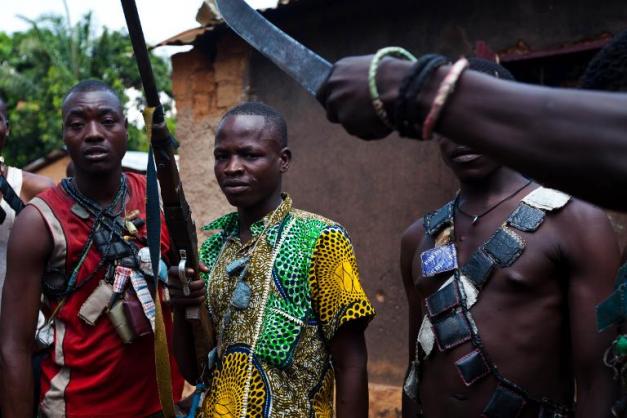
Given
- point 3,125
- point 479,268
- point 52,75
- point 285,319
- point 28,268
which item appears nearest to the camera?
point 479,268

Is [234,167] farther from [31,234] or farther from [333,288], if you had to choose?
[31,234]

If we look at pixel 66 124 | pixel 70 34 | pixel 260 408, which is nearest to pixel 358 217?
pixel 66 124

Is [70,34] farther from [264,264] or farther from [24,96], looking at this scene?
[264,264]

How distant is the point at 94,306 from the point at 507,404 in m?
1.64

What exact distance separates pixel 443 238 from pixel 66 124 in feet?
5.43

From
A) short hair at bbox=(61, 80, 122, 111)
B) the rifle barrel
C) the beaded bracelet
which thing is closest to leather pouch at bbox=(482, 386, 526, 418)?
the beaded bracelet

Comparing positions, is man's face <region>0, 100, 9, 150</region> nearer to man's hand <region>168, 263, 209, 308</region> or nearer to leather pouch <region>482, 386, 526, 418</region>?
man's hand <region>168, 263, 209, 308</region>

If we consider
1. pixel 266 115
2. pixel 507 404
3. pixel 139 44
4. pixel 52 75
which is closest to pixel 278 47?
pixel 139 44

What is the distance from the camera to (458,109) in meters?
1.22

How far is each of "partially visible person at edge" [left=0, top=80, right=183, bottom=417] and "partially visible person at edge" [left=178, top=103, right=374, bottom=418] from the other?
50 cm

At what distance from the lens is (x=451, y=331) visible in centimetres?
232

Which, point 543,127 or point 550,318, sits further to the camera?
point 550,318

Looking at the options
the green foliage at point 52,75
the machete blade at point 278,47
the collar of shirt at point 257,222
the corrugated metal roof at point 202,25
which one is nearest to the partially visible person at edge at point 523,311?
the collar of shirt at point 257,222

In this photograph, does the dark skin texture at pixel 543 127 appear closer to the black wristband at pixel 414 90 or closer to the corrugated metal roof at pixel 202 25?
the black wristband at pixel 414 90
